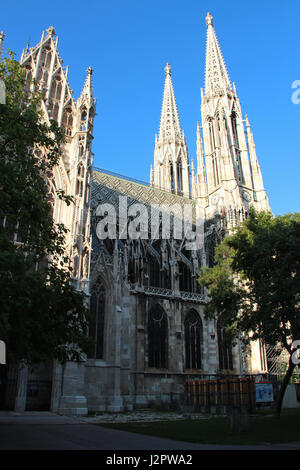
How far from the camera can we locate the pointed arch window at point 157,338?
30406mm

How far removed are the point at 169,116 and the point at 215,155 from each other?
14.9 meters

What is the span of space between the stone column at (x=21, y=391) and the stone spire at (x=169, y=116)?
4459cm

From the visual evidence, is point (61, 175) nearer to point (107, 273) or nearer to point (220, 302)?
point (107, 273)

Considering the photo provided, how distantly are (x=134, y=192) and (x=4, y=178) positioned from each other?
3068 centimetres

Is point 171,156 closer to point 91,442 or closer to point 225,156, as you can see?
point 225,156

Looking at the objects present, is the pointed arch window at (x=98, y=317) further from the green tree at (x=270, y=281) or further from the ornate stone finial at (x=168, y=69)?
the ornate stone finial at (x=168, y=69)

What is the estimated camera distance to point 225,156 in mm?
45594

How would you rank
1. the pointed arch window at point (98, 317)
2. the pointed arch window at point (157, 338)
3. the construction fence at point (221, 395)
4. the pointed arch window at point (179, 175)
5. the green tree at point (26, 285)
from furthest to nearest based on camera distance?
the pointed arch window at point (179, 175) → the pointed arch window at point (157, 338) → the pointed arch window at point (98, 317) → the construction fence at point (221, 395) → the green tree at point (26, 285)

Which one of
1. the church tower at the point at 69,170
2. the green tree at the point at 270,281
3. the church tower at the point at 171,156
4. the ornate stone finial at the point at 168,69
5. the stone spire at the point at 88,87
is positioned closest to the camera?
the green tree at the point at 270,281

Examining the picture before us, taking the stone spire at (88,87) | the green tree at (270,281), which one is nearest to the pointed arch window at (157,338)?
the green tree at (270,281)

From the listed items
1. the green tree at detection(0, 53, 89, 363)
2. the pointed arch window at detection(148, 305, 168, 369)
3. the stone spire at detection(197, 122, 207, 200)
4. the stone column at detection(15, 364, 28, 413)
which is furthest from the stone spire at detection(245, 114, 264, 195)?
the green tree at detection(0, 53, 89, 363)

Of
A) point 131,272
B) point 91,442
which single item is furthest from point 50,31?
point 91,442

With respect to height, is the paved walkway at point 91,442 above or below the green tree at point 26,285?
below
